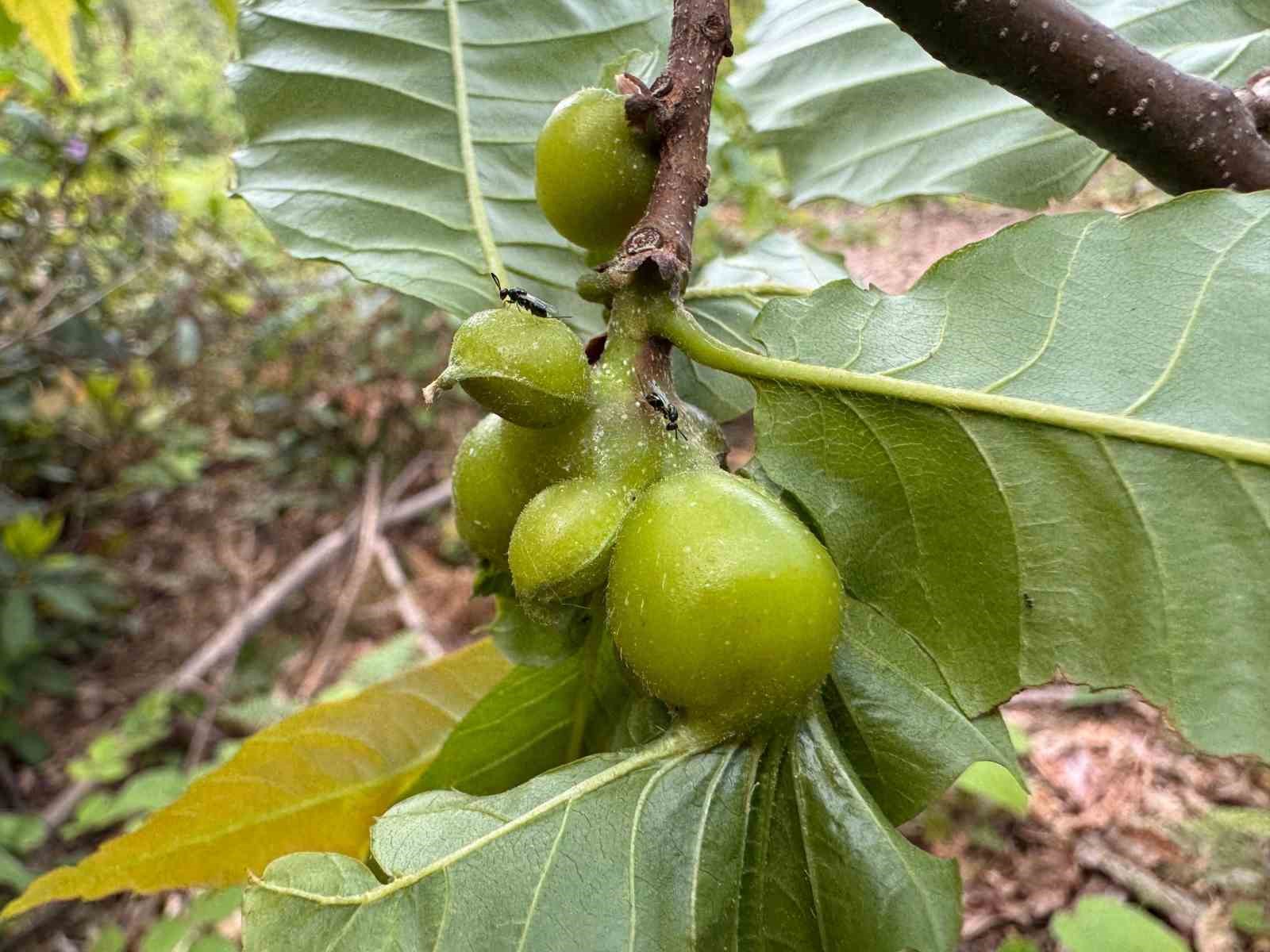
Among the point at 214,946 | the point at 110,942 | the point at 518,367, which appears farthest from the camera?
the point at 110,942

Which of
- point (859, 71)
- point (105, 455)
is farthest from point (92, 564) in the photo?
point (859, 71)

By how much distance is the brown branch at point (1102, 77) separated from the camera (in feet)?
3.10

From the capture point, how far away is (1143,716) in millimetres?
3375

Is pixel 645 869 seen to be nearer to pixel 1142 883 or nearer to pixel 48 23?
pixel 48 23

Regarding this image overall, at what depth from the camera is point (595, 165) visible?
3.32 ft

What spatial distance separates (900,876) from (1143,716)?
3.11m

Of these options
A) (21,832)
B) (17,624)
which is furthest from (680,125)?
(17,624)

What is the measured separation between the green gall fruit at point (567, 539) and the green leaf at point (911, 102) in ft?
2.82

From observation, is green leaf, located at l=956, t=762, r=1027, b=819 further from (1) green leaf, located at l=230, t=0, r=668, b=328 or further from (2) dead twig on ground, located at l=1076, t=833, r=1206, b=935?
(1) green leaf, located at l=230, t=0, r=668, b=328

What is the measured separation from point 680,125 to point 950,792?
2799 millimetres

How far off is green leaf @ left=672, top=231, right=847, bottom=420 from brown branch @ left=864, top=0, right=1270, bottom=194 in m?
0.29

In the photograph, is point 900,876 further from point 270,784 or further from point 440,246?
point 440,246

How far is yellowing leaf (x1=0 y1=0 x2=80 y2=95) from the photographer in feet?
6.81

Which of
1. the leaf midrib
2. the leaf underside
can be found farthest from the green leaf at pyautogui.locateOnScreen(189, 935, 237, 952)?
the leaf midrib
